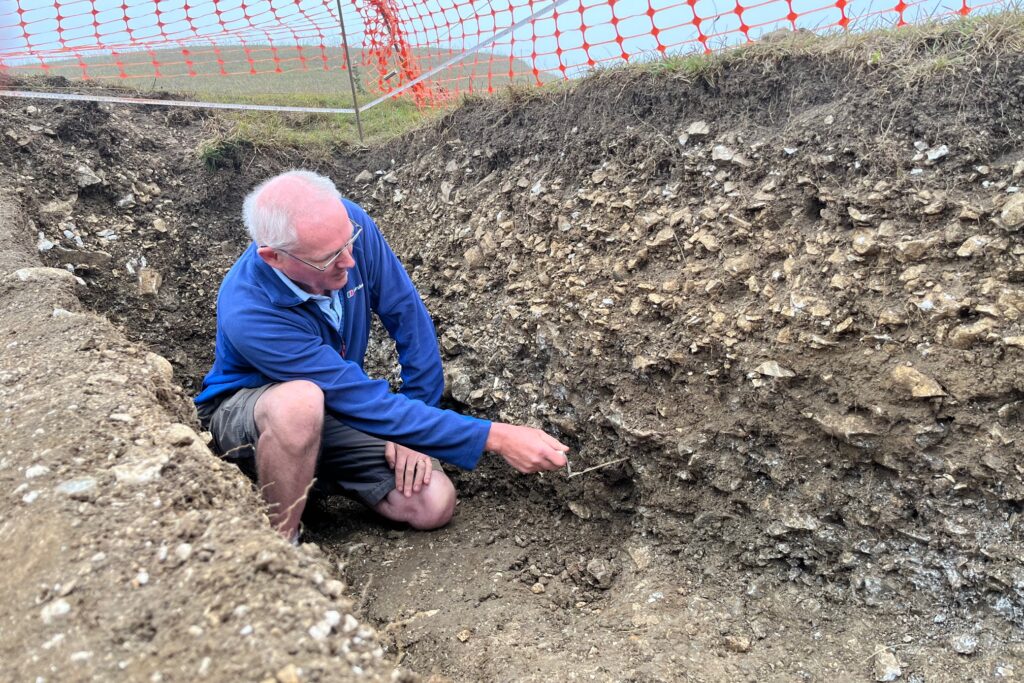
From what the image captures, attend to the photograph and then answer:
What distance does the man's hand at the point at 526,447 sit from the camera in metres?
2.39

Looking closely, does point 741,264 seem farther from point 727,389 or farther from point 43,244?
point 43,244

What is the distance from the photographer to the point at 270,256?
99.0 inches

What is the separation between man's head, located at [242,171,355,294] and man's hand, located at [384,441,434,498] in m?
0.70

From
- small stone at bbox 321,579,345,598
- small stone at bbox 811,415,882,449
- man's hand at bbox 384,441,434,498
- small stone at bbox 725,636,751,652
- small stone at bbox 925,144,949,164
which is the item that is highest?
small stone at bbox 925,144,949,164

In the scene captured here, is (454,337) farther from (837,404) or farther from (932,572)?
(932,572)

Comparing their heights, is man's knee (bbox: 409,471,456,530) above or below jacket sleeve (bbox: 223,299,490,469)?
below

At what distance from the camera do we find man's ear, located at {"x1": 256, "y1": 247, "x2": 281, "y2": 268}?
2.48 meters

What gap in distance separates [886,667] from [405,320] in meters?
2.03

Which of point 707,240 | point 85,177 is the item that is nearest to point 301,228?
point 707,240

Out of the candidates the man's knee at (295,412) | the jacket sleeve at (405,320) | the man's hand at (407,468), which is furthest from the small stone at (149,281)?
the man's hand at (407,468)

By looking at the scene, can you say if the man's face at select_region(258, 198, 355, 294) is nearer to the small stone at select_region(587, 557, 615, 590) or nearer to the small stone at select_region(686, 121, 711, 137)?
the small stone at select_region(587, 557, 615, 590)

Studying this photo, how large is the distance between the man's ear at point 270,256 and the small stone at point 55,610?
4.26 feet

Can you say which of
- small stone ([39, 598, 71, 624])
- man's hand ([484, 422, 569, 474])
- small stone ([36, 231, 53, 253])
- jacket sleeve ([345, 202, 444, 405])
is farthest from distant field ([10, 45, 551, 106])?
small stone ([39, 598, 71, 624])

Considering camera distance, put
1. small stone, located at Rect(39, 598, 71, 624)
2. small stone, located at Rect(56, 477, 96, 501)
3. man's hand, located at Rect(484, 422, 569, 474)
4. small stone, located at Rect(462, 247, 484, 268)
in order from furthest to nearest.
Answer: small stone, located at Rect(462, 247, 484, 268) → man's hand, located at Rect(484, 422, 569, 474) → small stone, located at Rect(56, 477, 96, 501) → small stone, located at Rect(39, 598, 71, 624)
